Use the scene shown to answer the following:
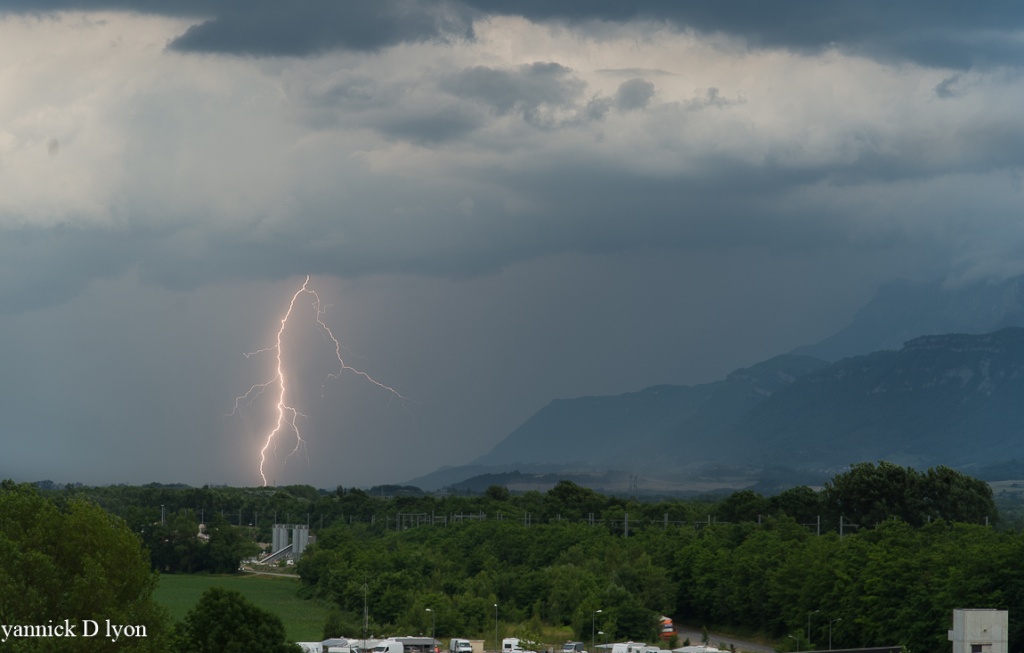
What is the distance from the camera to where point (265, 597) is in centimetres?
9919

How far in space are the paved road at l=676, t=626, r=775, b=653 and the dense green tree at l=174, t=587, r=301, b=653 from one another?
3210 centimetres

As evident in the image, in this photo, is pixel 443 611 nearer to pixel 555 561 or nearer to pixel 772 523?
pixel 555 561

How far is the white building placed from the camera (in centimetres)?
4222

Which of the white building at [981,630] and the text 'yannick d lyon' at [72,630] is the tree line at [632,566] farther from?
the white building at [981,630]

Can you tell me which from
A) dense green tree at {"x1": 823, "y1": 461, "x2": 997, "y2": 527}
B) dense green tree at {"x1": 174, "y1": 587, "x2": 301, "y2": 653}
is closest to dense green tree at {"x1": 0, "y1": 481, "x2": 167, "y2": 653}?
dense green tree at {"x1": 174, "y1": 587, "x2": 301, "y2": 653}

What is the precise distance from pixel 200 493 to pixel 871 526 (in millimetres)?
91985

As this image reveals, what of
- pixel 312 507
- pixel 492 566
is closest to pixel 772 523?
pixel 492 566

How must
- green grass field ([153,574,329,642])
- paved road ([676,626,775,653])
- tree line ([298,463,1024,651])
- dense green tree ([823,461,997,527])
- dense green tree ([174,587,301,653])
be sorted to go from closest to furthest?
dense green tree ([174,587,301,653]) → tree line ([298,463,1024,651]) → paved road ([676,626,775,653]) → green grass field ([153,574,329,642]) → dense green tree ([823,461,997,527])

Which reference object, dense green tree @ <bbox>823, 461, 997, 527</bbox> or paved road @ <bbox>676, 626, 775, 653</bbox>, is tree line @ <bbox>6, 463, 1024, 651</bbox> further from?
paved road @ <bbox>676, 626, 775, 653</bbox>

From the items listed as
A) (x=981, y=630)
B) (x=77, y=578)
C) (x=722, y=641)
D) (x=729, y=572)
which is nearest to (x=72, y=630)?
(x=77, y=578)

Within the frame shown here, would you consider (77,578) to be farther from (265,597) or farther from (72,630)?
(265,597)

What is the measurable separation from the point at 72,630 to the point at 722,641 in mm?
43998

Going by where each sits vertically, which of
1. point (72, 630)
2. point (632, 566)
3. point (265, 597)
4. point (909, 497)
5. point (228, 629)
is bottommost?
point (265, 597)

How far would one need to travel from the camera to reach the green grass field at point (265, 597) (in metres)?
78.8
